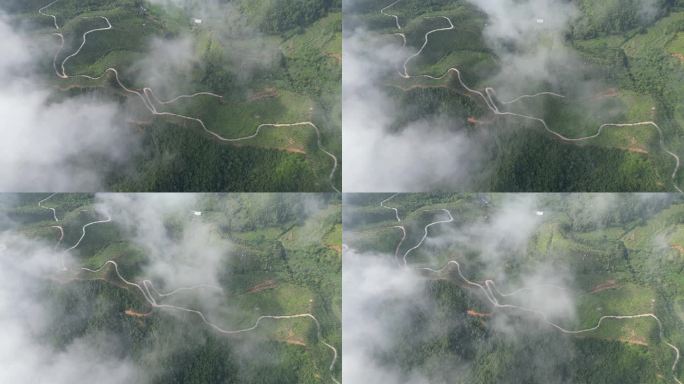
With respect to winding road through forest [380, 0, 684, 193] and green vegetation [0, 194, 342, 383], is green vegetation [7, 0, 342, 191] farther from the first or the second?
winding road through forest [380, 0, 684, 193]

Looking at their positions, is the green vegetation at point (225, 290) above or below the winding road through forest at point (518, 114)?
below

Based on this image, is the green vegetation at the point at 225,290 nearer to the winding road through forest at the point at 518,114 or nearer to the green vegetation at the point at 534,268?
the green vegetation at the point at 534,268

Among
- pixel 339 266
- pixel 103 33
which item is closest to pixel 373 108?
pixel 339 266

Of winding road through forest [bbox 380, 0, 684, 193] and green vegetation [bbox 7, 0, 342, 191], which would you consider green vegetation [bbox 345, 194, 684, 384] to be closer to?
winding road through forest [bbox 380, 0, 684, 193]

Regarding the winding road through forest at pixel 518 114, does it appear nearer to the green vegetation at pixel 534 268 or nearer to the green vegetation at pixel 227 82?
the green vegetation at pixel 534 268

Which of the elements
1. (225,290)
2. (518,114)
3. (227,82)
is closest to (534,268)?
(518,114)

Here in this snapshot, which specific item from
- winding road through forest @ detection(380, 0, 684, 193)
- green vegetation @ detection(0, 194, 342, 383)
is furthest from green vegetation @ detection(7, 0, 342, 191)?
winding road through forest @ detection(380, 0, 684, 193)

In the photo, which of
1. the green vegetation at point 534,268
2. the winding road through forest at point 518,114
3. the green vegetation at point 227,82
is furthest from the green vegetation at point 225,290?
the winding road through forest at point 518,114

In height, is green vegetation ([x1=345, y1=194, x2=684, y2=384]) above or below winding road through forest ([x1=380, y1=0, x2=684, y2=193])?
below

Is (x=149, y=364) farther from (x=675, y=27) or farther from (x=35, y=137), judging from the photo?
(x=675, y=27)

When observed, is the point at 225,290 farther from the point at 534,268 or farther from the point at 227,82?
the point at 534,268

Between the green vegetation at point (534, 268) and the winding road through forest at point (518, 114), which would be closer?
the green vegetation at point (534, 268)

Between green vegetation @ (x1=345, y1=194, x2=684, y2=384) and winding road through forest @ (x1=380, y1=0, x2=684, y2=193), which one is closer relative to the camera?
green vegetation @ (x1=345, y1=194, x2=684, y2=384)
